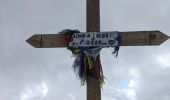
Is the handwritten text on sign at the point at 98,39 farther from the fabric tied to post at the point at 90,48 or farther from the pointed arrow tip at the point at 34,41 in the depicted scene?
the pointed arrow tip at the point at 34,41

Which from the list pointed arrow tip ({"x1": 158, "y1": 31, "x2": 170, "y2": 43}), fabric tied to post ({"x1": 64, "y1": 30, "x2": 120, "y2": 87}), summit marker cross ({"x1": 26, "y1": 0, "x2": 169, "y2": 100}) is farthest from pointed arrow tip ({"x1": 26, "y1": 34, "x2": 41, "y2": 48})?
pointed arrow tip ({"x1": 158, "y1": 31, "x2": 170, "y2": 43})

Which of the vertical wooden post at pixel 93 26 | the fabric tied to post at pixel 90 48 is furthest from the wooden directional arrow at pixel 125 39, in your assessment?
the vertical wooden post at pixel 93 26

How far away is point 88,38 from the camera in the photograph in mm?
7832

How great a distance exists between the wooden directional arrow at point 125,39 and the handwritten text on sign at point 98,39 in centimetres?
15

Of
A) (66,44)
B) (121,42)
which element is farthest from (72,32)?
(121,42)

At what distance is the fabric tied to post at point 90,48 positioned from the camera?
778 centimetres

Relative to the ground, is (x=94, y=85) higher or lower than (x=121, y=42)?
lower

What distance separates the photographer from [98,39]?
780 cm

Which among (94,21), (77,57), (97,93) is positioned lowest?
(97,93)

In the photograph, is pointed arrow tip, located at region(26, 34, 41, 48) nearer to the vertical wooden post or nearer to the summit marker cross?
the summit marker cross

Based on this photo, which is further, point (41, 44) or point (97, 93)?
point (41, 44)

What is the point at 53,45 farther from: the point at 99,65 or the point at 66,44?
the point at 99,65

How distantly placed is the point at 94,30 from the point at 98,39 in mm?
219

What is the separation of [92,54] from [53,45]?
69 cm
